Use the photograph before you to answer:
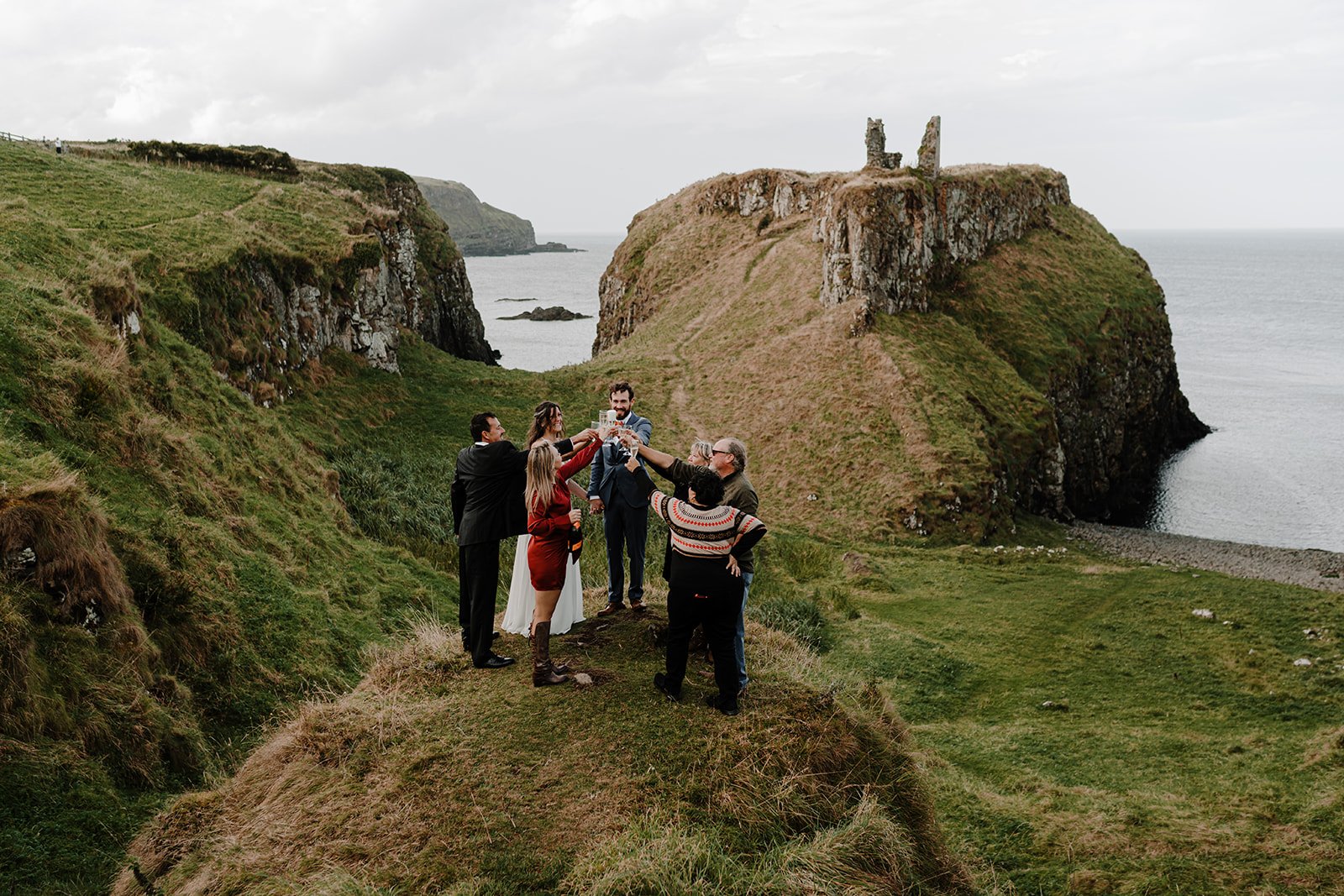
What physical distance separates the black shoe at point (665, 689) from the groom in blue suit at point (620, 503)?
2.12m

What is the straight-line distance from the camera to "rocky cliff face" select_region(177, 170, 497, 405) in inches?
1053

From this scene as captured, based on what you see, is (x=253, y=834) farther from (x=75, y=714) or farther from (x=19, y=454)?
(x=19, y=454)

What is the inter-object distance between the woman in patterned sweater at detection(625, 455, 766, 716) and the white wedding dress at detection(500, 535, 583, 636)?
211cm

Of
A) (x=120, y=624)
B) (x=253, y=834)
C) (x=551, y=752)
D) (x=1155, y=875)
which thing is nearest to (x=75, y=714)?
(x=120, y=624)

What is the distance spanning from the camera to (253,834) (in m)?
8.10

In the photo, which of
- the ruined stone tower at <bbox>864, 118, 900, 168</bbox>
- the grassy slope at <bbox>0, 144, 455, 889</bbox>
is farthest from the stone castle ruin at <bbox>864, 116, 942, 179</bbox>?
the grassy slope at <bbox>0, 144, 455, 889</bbox>

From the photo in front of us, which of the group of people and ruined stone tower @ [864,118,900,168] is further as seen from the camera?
ruined stone tower @ [864,118,900,168]

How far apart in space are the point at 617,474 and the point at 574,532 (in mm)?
1885

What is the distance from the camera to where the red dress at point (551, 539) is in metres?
9.63

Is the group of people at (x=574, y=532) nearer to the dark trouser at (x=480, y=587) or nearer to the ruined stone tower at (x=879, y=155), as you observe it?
the dark trouser at (x=480, y=587)

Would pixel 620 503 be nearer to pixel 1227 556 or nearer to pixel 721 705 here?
pixel 721 705

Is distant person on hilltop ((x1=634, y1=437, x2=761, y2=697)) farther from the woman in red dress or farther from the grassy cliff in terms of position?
the woman in red dress

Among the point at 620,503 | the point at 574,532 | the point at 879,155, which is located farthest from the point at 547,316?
the point at 574,532

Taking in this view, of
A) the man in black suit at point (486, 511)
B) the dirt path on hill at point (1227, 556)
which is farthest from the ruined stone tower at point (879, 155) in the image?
the man in black suit at point (486, 511)
